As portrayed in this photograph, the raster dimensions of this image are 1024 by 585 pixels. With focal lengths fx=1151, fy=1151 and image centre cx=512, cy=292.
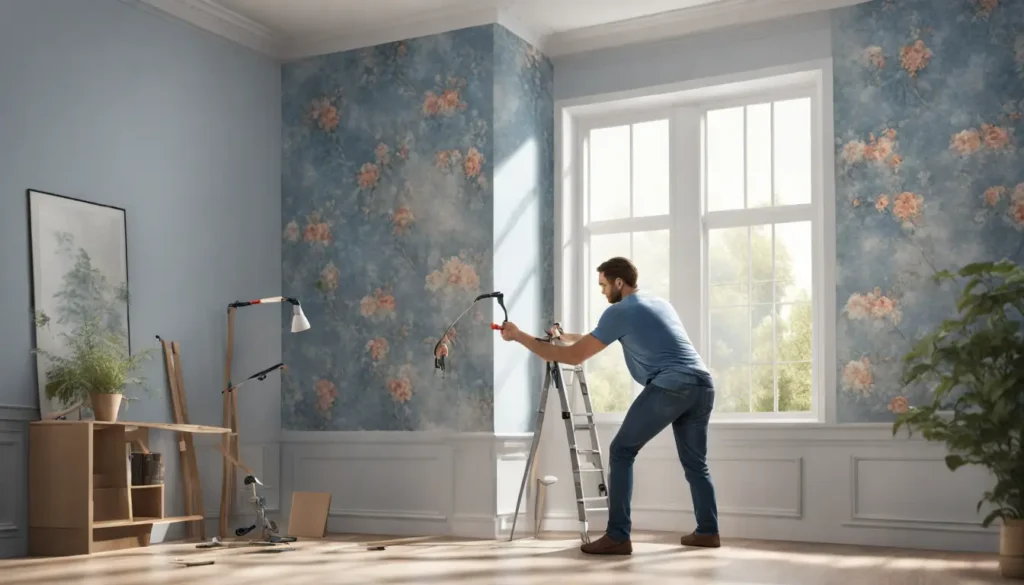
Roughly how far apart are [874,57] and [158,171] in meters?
4.14

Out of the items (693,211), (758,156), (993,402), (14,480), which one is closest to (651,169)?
(693,211)

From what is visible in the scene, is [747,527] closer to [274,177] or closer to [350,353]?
[350,353]

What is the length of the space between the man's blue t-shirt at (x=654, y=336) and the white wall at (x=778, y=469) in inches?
45.3

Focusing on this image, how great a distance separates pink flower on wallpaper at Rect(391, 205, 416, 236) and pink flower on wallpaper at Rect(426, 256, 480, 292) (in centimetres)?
35

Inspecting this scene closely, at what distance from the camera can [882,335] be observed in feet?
20.9

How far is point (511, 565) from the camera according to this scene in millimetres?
5188

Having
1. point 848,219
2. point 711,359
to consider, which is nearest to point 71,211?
point 711,359

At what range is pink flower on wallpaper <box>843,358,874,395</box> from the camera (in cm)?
638

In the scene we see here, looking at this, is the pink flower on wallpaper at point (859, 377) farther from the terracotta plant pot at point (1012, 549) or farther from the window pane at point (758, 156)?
the terracotta plant pot at point (1012, 549)

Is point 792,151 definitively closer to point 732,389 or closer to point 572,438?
point 732,389

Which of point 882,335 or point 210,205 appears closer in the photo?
point 882,335

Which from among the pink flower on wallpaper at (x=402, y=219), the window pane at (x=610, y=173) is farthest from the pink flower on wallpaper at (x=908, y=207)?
the pink flower on wallpaper at (x=402, y=219)

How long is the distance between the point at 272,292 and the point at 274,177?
2.51 feet

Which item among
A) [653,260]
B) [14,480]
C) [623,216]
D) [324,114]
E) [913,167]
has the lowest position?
[14,480]
